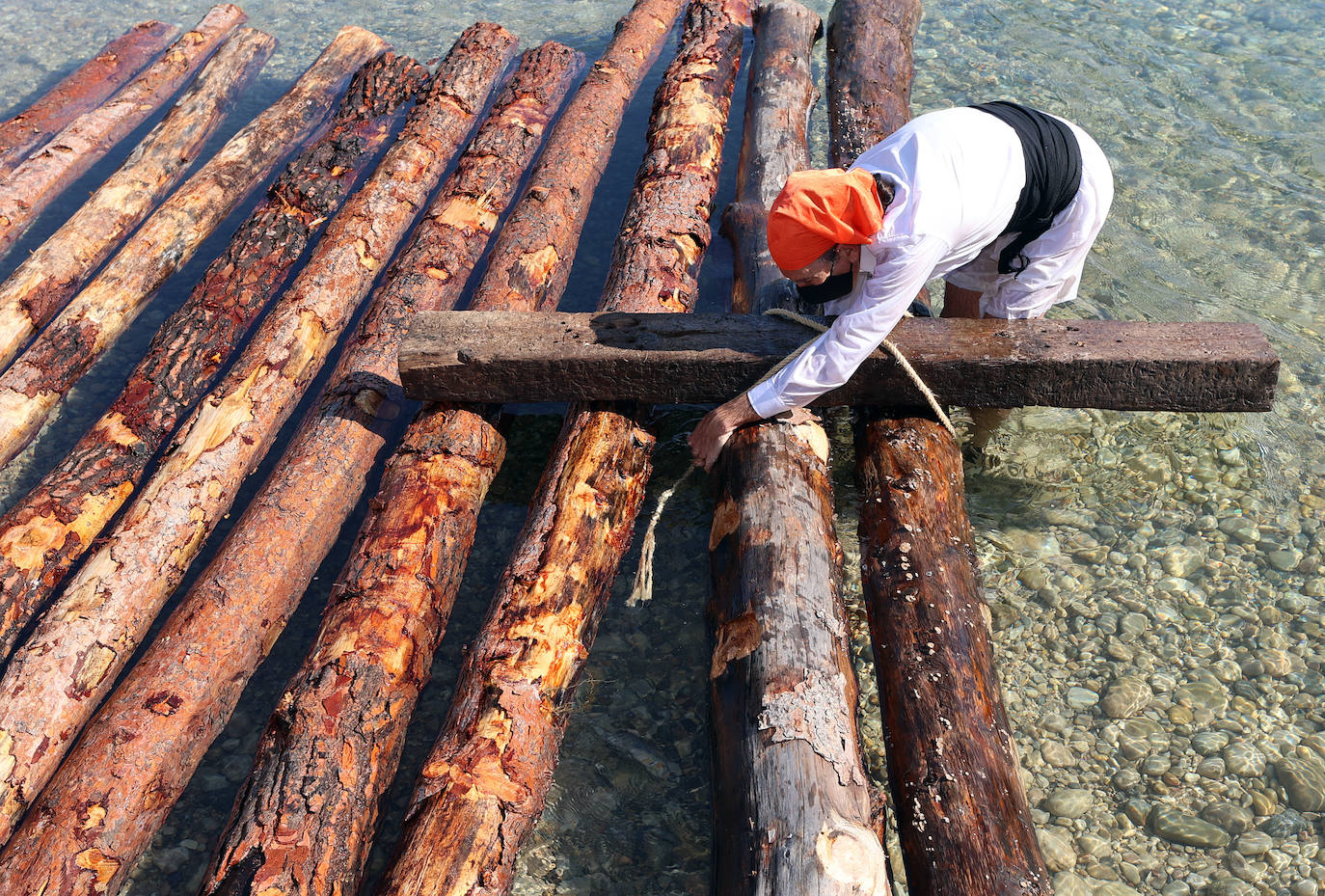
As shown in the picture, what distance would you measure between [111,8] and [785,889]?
43.4ft

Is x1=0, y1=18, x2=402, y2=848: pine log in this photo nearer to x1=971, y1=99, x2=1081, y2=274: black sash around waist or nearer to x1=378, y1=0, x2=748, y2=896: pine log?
x1=378, y1=0, x2=748, y2=896: pine log

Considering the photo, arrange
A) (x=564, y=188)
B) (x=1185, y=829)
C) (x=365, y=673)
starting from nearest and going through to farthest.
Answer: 1. (x=365, y=673)
2. (x=1185, y=829)
3. (x=564, y=188)

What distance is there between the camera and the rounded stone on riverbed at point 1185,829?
370 centimetres

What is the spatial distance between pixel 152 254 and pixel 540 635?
185 inches

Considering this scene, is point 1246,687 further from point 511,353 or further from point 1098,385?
point 511,353

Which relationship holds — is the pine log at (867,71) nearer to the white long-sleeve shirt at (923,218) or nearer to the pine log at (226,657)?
the white long-sleeve shirt at (923,218)

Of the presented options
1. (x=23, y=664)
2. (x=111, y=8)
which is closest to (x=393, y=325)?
(x=23, y=664)

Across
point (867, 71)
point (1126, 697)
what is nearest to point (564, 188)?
point (867, 71)

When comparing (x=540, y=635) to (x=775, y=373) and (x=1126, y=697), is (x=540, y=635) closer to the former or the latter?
(x=775, y=373)

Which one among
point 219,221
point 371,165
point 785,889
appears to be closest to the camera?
point 785,889

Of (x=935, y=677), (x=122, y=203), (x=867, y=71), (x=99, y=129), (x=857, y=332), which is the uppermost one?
(x=857, y=332)

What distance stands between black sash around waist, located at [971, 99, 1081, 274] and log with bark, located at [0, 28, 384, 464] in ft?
17.8

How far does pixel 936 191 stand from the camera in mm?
3598

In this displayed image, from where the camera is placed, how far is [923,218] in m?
3.56
